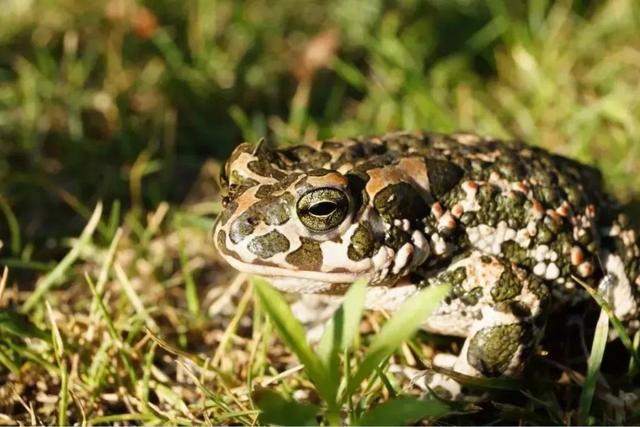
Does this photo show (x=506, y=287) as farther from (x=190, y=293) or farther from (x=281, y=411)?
(x=190, y=293)

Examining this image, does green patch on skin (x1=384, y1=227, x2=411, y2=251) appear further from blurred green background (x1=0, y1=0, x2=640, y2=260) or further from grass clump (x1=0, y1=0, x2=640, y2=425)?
blurred green background (x1=0, y1=0, x2=640, y2=260)

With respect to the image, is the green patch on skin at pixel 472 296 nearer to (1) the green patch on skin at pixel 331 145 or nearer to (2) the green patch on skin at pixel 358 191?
(2) the green patch on skin at pixel 358 191

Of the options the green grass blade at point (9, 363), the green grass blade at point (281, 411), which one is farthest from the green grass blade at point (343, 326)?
the green grass blade at point (9, 363)

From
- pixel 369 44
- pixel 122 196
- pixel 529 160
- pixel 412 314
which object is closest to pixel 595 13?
pixel 369 44

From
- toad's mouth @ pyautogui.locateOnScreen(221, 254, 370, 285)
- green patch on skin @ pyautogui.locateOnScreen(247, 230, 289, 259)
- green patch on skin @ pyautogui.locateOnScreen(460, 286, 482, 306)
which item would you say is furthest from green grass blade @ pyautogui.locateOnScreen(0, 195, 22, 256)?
green patch on skin @ pyautogui.locateOnScreen(460, 286, 482, 306)

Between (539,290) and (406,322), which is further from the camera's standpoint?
(539,290)

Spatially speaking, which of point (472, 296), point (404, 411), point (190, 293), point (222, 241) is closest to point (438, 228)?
point (472, 296)

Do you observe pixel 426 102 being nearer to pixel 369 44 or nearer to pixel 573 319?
pixel 369 44
